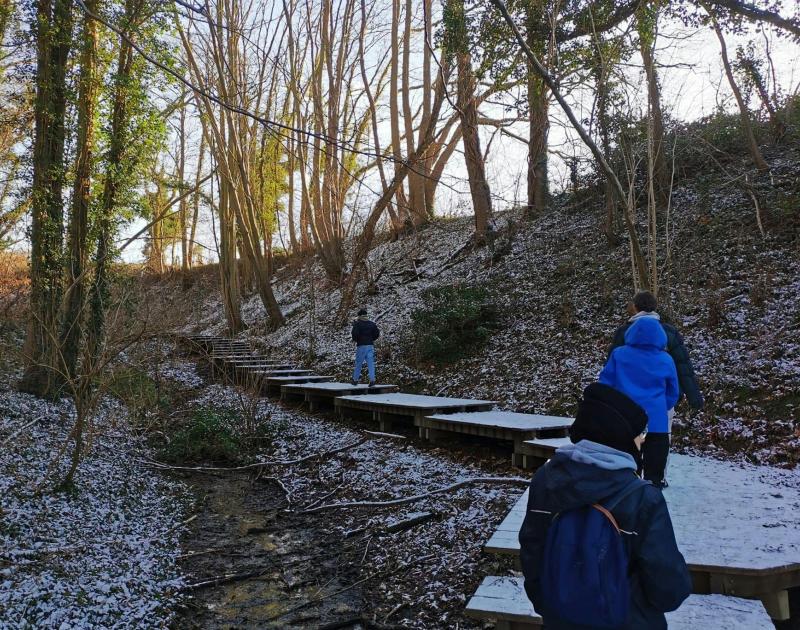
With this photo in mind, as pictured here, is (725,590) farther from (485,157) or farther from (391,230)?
(391,230)

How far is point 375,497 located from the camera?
6.40m

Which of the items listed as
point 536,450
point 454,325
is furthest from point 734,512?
point 454,325

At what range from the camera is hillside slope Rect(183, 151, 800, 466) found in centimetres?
688

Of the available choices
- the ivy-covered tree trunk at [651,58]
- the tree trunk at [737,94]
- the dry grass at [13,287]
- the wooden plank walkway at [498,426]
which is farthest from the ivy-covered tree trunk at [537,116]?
the dry grass at [13,287]

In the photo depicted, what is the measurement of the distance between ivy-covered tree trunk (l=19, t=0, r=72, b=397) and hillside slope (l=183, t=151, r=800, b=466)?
20.2ft

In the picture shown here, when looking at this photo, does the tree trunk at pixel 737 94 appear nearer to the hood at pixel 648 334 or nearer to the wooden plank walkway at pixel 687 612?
the hood at pixel 648 334

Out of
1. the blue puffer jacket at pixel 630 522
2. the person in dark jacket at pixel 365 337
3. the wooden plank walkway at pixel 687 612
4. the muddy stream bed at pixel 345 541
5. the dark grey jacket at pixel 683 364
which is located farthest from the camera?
the person in dark jacket at pixel 365 337

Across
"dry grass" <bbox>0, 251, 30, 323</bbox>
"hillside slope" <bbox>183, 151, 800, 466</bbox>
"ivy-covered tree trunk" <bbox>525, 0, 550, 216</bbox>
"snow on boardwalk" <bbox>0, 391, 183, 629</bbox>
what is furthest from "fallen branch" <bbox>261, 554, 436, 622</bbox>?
"ivy-covered tree trunk" <bbox>525, 0, 550, 216</bbox>

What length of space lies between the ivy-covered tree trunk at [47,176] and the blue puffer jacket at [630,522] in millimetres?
9538

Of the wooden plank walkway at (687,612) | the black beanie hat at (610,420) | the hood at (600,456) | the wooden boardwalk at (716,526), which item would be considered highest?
the black beanie hat at (610,420)

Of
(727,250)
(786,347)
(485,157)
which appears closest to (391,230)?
(485,157)

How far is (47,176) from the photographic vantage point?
9.82 m

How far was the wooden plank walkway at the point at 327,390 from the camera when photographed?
1030 centimetres

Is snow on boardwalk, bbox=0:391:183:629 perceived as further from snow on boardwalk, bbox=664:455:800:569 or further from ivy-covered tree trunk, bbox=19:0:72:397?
snow on boardwalk, bbox=664:455:800:569
